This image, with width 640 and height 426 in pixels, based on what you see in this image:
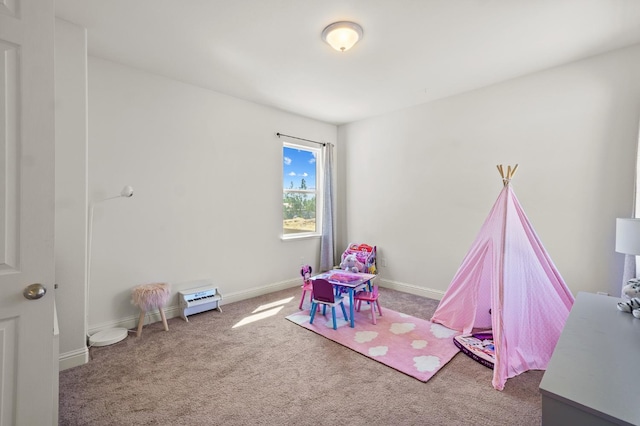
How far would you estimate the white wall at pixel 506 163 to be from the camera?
9.00 feet

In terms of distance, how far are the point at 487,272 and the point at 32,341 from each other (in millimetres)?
3329

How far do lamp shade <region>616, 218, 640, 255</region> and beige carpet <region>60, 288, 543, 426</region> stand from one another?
110 cm

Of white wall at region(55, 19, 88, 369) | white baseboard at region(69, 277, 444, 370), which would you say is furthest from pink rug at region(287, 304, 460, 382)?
white wall at region(55, 19, 88, 369)

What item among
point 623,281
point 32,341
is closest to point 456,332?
point 623,281

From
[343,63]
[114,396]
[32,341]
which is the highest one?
[343,63]

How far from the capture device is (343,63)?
115 inches

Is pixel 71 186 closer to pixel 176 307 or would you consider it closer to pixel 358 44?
pixel 176 307

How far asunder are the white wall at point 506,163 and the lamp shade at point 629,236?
3.09 feet

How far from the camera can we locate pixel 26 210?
47.4 inches

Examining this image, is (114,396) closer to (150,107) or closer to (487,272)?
(150,107)

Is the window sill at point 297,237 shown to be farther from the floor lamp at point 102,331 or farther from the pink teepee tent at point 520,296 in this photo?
the pink teepee tent at point 520,296

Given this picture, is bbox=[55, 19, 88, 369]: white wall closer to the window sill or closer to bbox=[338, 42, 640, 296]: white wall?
the window sill

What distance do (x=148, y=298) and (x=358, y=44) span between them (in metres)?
3.09

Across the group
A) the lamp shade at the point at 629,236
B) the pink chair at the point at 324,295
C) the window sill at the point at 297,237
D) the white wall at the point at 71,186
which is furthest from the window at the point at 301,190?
the lamp shade at the point at 629,236
